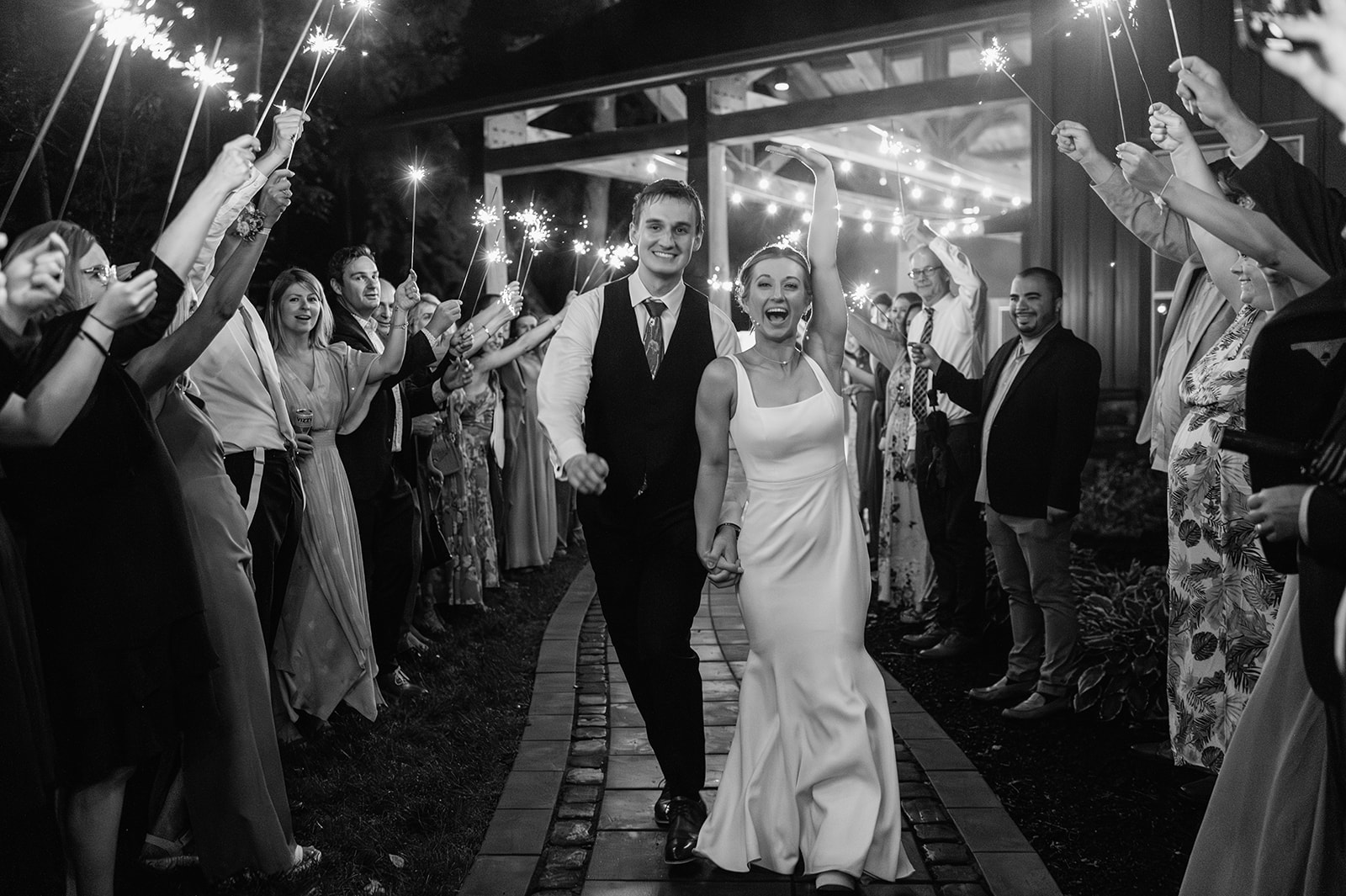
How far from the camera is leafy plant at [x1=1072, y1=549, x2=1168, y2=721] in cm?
543

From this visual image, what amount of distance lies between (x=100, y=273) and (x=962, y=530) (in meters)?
5.36

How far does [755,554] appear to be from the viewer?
3969 millimetres

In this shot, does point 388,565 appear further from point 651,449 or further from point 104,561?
point 104,561

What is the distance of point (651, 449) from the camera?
4.23 meters

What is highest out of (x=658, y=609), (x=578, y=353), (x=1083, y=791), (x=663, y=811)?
(x=578, y=353)

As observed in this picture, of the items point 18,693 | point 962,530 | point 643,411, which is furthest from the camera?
point 962,530

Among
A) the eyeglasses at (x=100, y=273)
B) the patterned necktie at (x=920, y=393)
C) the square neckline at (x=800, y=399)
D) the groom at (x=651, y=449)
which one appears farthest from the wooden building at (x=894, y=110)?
the eyeglasses at (x=100, y=273)

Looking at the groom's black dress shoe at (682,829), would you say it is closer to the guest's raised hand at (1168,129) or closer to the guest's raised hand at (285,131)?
the guest's raised hand at (285,131)

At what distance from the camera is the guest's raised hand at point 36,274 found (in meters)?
2.25

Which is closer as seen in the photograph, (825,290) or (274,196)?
(274,196)

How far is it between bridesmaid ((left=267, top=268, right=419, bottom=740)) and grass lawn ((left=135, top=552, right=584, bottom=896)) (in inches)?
10.7

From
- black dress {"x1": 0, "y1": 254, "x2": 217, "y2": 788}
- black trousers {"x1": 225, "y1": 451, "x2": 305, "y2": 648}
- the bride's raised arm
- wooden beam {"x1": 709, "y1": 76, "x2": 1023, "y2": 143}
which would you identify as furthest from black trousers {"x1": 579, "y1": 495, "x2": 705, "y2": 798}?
wooden beam {"x1": 709, "y1": 76, "x2": 1023, "y2": 143}

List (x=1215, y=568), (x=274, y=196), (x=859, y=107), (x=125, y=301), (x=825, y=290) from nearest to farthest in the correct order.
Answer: (x=125, y=301)
(x=274, y=196)
(x=825, y=290)
(x=1215, y=568)
(x=859, y=107)

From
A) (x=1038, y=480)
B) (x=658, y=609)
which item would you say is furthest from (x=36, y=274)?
(x=1038, y=480)
